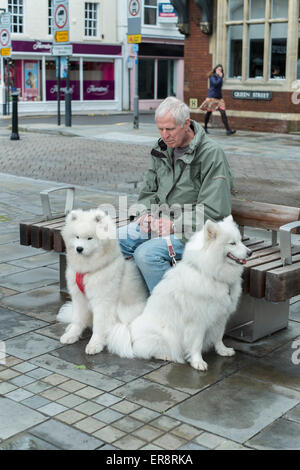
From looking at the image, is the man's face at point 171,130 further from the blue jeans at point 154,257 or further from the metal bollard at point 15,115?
the metal bollard at point 15,115

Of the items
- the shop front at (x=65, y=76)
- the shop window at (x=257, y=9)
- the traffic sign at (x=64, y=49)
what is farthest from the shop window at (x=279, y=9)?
the shop front at (x=65, y=76)

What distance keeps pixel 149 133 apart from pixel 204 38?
13.4ft

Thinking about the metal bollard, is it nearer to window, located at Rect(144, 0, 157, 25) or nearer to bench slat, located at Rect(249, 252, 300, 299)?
bench slat, located at Rect(249, 252, 300, 299)

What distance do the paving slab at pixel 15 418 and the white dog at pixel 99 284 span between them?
2.83ft

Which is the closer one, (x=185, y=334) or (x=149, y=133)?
(x=185, y=334)

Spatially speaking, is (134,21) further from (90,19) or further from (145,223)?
(145,223)

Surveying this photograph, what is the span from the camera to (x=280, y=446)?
3287 mm

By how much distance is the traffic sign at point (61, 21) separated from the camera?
20578 mm

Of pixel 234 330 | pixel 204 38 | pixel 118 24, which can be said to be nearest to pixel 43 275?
pixel 234 330

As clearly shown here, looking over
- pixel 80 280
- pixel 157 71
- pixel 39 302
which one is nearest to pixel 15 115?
pixel 39 302

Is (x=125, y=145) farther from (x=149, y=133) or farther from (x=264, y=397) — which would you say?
(x=264, y=397)

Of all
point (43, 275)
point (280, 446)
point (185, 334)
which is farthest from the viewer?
point (43, 275)

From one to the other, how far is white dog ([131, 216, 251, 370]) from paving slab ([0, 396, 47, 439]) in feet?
Answer: 3.28

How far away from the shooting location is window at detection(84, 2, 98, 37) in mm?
35344
